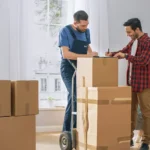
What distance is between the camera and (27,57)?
4.77 m

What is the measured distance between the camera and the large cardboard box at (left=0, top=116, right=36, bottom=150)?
2711mm

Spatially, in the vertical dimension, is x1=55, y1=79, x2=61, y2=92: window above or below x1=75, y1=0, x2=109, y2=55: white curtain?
below

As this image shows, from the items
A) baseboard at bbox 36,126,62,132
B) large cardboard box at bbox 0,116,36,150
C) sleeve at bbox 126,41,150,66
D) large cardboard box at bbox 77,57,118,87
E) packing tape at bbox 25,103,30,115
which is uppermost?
sleeve at bbox 126,41,150,66

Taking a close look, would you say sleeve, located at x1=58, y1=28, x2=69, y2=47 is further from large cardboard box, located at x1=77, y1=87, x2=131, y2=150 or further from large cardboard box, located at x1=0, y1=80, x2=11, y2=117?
large cardboard box, located at x1=0, y1=80, x2=11, y2=117

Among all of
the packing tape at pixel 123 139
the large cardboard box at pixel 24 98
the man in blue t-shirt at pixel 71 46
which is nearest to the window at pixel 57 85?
the man in blue t-shirt at pixel 71 46

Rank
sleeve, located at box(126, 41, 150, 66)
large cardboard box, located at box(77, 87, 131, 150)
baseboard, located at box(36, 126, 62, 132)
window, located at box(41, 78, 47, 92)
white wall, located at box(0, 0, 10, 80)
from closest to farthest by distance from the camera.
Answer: large cardboard box, located at box(77, 87, 131, 150)
sleeve, located at box(126, 41, 150, 66)
white wall, located at box(0, 0, 10, 80)
baseboard, located at box(36, 126, 62, 132)
window, located at box(41, 78, 47, 92)

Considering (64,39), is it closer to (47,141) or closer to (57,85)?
(47,141)

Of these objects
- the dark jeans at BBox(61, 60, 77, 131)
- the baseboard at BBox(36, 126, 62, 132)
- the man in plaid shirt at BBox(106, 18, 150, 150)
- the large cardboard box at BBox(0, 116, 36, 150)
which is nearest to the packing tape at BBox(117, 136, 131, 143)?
the man in plaid shirt at BBox(106, 18, 150, 150)

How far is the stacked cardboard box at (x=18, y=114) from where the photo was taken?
2.72 m

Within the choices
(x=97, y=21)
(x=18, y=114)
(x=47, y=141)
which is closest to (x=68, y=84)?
(x=18, y=114)

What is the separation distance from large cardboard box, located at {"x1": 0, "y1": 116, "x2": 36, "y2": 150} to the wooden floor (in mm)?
890

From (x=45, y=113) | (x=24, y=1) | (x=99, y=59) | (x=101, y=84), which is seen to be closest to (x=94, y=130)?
(x=101, y=84)

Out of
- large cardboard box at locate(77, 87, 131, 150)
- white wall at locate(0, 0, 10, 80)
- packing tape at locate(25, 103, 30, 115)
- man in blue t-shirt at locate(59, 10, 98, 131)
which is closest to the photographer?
packing tape at locate(25, 103, 30, 115)

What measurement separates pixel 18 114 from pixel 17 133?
0.46 ft
